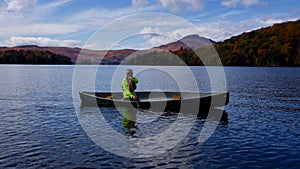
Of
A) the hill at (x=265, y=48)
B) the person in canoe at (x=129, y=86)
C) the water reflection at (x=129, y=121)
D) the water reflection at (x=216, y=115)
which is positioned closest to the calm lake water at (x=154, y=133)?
the water reflection at (x=129, y=121)

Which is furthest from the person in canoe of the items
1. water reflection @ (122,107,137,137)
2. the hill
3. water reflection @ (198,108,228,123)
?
the hill

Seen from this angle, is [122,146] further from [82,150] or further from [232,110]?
[232,110]

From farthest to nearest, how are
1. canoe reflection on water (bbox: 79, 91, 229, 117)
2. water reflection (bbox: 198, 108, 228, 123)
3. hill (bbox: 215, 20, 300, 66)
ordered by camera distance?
1. hill (bbox: 215, 20, 300, 66)
2. canoe reflection on water (bbox: 79, 91, 229, 117)
3. water reflection (bbox: 198, 108, 228, 123)

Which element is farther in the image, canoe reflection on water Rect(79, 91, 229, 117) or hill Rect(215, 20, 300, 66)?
hill Rect(215, 20, 300, 66)

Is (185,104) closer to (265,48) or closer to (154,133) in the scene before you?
(154,133)

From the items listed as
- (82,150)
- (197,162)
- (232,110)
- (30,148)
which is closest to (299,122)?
(232,110)

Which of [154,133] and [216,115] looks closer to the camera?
[154,133]

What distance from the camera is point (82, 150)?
15781mm

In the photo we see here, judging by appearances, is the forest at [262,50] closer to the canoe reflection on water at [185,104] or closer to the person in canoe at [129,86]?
the canoe reflection on water at [185,104]

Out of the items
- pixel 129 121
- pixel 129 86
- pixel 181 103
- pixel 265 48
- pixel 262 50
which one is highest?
pixel 265 48

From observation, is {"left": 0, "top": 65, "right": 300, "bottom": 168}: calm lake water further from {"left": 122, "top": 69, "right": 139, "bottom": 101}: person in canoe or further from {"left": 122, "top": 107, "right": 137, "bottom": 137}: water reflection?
{"left": 122, "top": 69, "right": 139, "bottom": 101}: person in canoe

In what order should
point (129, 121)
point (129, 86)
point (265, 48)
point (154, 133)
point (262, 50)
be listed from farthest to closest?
1. point (265, 48)
2. point (262, 50)
3. point (129, 86)
4. point (129, 121)
5. point (154, 133)

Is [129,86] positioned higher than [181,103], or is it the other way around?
[129,86]

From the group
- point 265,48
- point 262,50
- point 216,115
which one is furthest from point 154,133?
point 265,48
